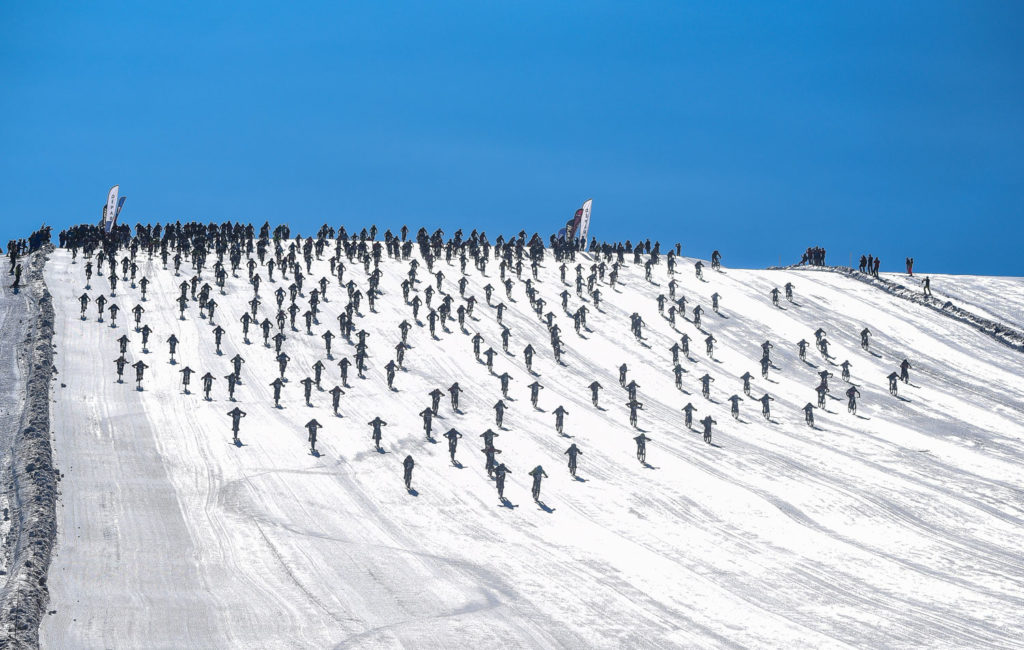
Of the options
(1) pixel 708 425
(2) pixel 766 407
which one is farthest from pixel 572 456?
(2) pixel 766 407

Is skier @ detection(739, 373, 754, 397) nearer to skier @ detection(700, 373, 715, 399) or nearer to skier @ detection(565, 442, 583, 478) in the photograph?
skier @ detection(700, 373, 715, 399)

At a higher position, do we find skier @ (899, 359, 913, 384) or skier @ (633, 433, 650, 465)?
skier @ (899, 359, 913, 384)

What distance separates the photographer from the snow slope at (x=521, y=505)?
898 inches

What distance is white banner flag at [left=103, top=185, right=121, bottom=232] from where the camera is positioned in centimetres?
6372

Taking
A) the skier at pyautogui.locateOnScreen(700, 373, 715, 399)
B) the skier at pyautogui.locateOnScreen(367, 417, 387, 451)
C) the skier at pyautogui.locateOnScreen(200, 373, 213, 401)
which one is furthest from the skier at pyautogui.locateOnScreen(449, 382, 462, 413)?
the skier at pyautogui.locateOnScreen(700, 373, 715, 399)

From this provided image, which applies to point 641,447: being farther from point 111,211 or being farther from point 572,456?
point 111,211

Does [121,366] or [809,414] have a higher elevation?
[121,366]

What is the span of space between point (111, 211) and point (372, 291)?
65.7ft

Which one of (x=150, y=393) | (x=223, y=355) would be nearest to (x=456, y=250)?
(x=223, y=355)

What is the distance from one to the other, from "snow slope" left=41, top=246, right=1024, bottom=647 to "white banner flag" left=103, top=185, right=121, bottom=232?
37.7ft

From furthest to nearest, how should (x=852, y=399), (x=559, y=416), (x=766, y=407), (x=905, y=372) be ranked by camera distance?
1. (x=905, y=372)
2. (x=852, y=399)
3. (x=766, y=407)
4. (x=559, y=416)

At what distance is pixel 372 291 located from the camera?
5419 centimetres

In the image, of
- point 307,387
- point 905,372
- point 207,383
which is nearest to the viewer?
Answer: point 207,383

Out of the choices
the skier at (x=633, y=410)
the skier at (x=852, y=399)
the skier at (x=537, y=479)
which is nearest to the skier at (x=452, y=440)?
the skier at (x=537, y=479)
